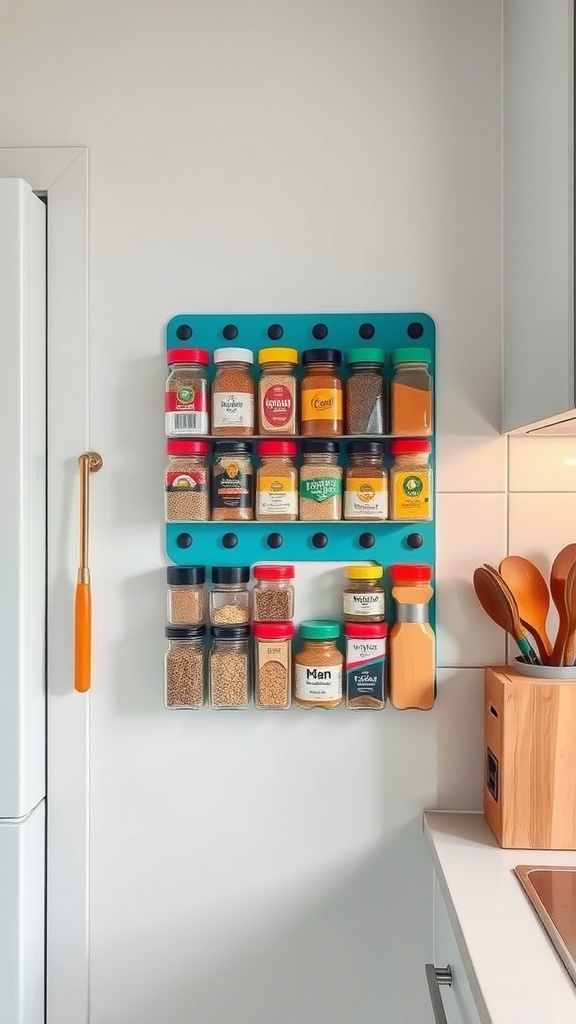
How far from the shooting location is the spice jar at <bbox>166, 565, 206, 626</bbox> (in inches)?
48.2

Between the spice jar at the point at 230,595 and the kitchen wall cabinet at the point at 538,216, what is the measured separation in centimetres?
47

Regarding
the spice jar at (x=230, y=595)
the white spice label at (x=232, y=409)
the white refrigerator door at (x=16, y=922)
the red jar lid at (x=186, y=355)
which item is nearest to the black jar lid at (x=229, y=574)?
the spice jar at (x=230, y=595)

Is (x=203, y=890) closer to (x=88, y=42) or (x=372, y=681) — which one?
(x=372, y=681)

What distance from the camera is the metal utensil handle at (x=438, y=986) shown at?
1.07 m

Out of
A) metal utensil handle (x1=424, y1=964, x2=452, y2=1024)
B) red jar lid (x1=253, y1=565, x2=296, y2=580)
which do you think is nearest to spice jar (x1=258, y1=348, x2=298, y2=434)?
red jar lid (x1=253, y1=565, x2=296, y2=580)

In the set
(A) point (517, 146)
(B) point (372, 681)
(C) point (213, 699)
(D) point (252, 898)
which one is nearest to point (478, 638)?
(B) point (372, 681)

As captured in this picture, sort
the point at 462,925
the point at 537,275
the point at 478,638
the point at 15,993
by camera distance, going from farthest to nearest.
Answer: the point at 478,638 < the point at 15,993 < the point at 537,275 < the point at 462,925

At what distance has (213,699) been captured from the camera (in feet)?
4.03

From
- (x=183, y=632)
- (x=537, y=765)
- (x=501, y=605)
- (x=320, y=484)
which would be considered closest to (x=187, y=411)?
(x=320, y=484)

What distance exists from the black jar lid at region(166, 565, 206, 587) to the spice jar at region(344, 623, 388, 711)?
0.25m

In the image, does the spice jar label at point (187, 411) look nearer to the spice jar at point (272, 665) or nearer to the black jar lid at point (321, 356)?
the black jar lid at point (321, 356)

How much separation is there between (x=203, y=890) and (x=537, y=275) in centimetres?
106

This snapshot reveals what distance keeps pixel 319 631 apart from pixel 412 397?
15.0 inches

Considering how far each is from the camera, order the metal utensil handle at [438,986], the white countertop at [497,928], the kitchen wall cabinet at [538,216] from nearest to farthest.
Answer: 1. the white countertop at [497,928]
2. the kitchen wall cabinet at [538,216]
3. the metal utensil handle at [438,986]
